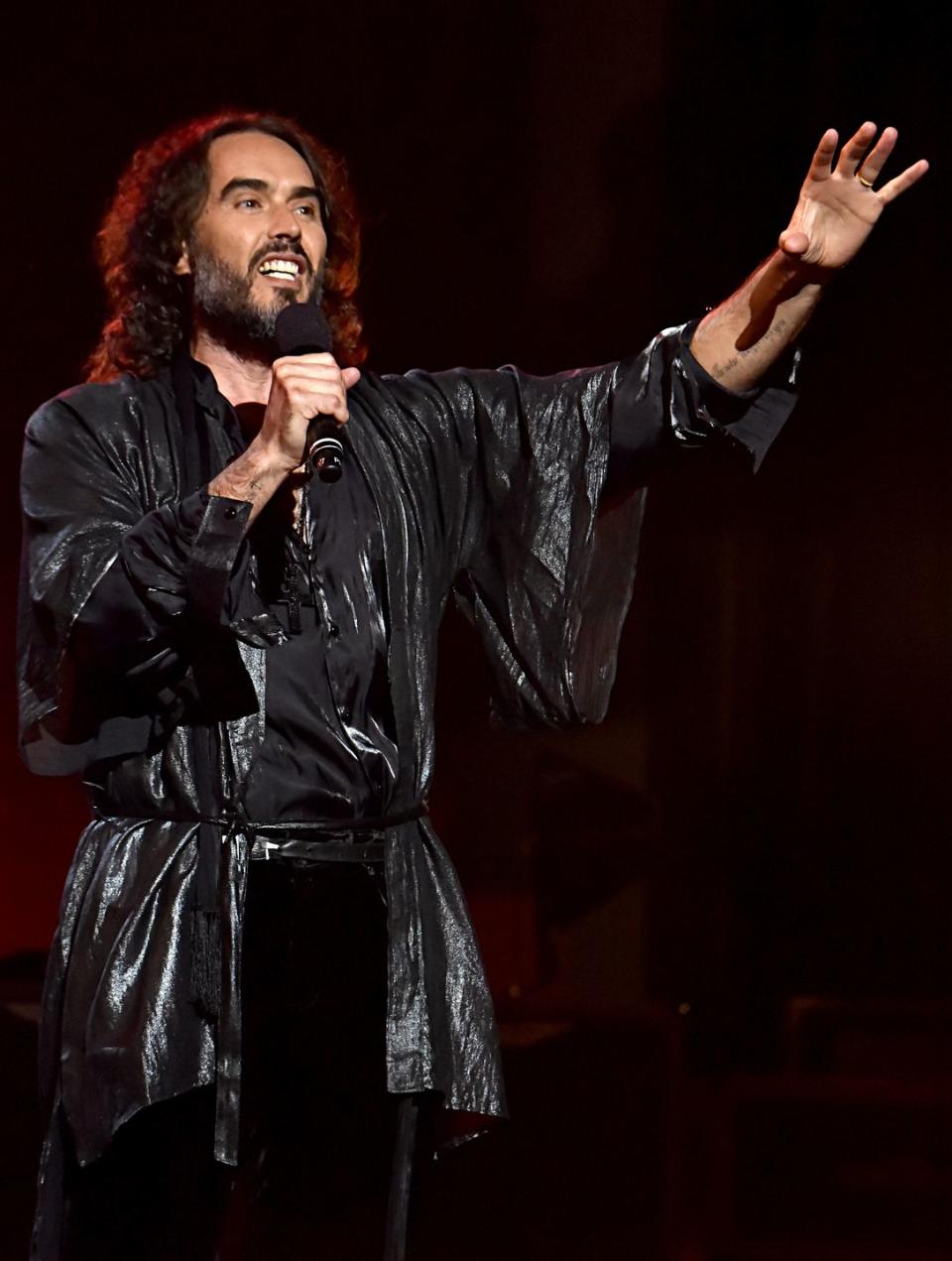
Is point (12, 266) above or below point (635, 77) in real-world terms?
below

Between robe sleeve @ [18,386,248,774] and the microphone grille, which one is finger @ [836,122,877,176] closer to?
the microphone grille

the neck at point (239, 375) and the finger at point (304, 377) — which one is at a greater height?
the neck at point (239, 375)

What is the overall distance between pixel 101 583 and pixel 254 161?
53 centimetres

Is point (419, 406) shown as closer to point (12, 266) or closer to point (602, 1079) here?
point (602, 1079)

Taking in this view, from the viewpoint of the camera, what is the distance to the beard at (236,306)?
1.56 metres

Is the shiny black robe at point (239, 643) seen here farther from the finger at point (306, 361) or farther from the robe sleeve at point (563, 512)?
the finger at point (306, 361)

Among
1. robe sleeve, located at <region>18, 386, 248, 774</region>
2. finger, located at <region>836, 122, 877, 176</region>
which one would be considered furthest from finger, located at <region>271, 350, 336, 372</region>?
finger, located at <region>836, 122, 877, 176</region>

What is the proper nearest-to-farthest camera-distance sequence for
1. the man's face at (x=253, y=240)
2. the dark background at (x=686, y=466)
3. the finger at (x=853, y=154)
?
1. the finger at (x=853, y=154)
2. the man's face at (x=253, y=240)
3. the dark background at (x=686, y=466)

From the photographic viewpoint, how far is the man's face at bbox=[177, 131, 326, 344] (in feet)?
5.16

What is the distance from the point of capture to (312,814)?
142cm

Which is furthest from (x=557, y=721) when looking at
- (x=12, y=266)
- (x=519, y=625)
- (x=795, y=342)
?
(x=12, y=266)

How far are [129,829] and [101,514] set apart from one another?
267 millimetres

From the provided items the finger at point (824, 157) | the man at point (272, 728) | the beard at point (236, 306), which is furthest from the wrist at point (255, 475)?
the finger at point (824, 157)

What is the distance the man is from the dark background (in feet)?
3.55
